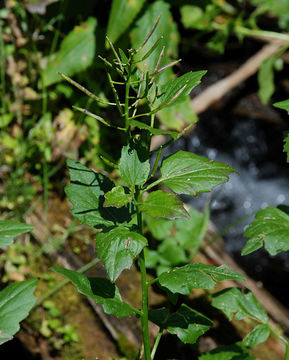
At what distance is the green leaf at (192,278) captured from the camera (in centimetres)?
108

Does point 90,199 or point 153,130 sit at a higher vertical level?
point 153,130

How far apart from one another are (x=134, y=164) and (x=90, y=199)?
194mm

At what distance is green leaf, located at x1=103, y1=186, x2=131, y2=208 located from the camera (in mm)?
1054

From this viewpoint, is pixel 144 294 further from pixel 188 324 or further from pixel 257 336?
pixel 257 336

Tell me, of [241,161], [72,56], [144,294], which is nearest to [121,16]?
[72,56]

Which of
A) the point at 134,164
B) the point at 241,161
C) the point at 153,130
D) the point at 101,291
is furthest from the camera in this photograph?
the point at 241,161

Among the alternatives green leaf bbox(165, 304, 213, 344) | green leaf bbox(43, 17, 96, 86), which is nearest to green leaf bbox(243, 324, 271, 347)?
green leaf bbox(165, 304, 213, 344)

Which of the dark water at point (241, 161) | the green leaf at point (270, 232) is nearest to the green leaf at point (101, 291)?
the green leaf at point (270, 232)

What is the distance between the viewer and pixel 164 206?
3.42 feet

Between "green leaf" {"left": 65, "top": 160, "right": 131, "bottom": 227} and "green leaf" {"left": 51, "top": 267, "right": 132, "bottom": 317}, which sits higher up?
"green leaf" {"left": 65, "top": 160, "right": 131, "bottom": 227}

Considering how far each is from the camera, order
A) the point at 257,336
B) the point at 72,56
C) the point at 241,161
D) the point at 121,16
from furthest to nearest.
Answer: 1. the point at 241,161
2. the point at 72,56
3. the point at 121,16
4. the point at 257,336

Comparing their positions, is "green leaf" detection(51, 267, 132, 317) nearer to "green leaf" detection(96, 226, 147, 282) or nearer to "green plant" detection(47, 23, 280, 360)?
"green plant" detection(47, 23, 280, 360)

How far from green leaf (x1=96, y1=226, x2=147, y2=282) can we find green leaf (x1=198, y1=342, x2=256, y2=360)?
0.68 meters

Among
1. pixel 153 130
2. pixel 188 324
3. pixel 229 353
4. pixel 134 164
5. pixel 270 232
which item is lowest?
pixel 229 353
